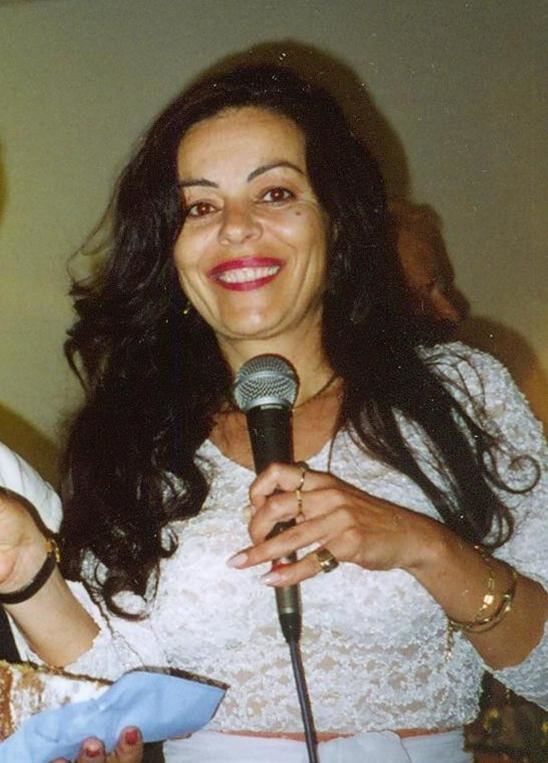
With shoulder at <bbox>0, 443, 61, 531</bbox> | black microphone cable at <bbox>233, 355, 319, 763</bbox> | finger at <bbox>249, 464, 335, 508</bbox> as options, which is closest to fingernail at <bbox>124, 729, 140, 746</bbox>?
black microphone cable at <bbox>233, 355, 319, 763</bbox>

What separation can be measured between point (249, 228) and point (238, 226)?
18mm

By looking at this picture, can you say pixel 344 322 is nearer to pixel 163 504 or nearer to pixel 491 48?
pixel 163 504

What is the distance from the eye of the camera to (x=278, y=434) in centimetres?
120

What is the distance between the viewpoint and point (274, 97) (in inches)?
67.1

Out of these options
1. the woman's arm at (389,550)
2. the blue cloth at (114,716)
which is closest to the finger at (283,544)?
the woman's arm at (389,550)

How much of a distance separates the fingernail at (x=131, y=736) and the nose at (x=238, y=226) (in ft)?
2.51

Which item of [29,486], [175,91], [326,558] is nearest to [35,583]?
[29,486]

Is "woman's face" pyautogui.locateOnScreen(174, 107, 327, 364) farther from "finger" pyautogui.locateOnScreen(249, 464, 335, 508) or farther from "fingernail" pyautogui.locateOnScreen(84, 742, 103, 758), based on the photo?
"fingernail" pyautogui.locateOnScreen(84, 742, 103, 758)

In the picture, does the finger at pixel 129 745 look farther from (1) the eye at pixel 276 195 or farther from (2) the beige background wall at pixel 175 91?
(2) the beige background wall at pixel 175 91

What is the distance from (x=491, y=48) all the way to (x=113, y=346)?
6.75 feet

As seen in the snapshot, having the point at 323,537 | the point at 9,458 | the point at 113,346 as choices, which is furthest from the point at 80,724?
the point at 113,346

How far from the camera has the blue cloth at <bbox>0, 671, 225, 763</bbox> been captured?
107 centimetres

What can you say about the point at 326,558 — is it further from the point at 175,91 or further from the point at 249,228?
the point at 175,91

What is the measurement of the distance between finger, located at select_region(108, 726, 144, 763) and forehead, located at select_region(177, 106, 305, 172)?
0.92 meters
